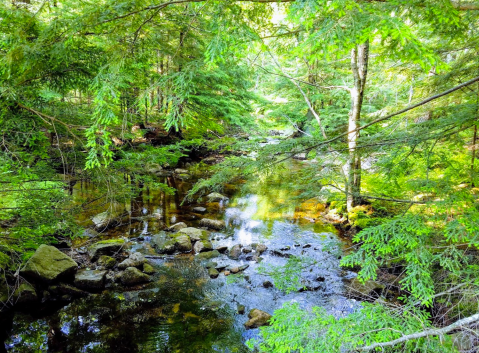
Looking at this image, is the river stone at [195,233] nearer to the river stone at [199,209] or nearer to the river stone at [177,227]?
the river stone at [177,227]

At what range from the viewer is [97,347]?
5.27 m

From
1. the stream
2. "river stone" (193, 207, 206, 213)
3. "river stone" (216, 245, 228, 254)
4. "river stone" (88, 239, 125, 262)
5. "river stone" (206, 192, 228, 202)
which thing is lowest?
the stream

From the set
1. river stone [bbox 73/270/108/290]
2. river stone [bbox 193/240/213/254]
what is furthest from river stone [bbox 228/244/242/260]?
river stone [bbox 73/270/108/290]

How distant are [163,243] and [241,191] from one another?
3879 millimetres

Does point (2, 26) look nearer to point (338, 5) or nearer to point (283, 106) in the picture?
point (338, 5)

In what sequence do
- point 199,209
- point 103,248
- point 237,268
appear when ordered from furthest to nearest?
point 199,209
point 103,248
point 237,268

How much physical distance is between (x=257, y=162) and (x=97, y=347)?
4595mm

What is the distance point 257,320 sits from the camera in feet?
19.5

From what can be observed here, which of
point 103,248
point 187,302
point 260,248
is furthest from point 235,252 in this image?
point 103,248

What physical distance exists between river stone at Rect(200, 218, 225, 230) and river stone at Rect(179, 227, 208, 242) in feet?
2.02

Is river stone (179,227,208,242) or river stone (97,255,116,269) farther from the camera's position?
river stone (179,227,208,242)

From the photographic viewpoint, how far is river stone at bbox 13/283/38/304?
609 cm

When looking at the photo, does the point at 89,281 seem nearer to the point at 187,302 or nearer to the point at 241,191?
the point at 187,302

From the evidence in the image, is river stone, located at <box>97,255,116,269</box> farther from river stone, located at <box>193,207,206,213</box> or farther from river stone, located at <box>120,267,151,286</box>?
river stone, located at <box>193,207,206,213</box>
